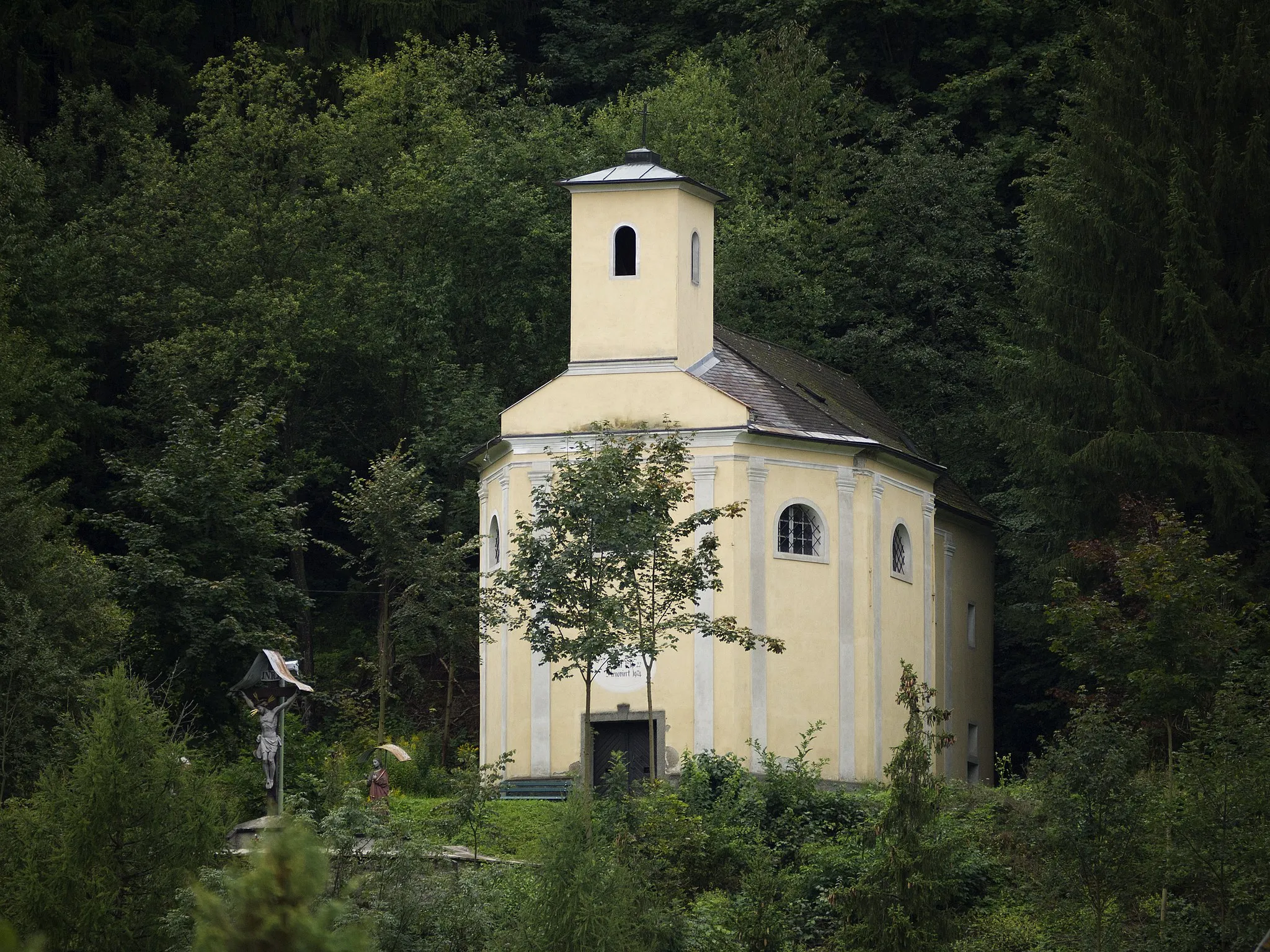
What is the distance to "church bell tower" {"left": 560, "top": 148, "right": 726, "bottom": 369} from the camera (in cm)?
3681

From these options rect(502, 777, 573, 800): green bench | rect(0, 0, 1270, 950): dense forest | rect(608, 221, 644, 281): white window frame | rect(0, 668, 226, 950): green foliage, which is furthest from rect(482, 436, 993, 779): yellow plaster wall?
rect(0, 668, 226, 950): green foliage

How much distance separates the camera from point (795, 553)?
119 feet

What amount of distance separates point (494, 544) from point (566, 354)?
9.47 metres

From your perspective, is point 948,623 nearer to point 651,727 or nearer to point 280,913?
point 651,727

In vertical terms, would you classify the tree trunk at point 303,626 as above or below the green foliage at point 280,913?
above

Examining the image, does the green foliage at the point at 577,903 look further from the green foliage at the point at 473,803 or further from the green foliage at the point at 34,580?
the green foliage at the point at 34,580

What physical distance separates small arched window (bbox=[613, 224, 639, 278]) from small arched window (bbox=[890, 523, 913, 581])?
6.83 metres

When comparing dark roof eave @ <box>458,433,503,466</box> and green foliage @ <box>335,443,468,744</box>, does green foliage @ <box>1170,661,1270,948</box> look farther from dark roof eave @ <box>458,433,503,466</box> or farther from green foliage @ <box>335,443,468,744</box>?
green foliage @ <box>335,443,468,744</box>

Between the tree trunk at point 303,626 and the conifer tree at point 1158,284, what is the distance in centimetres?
1526

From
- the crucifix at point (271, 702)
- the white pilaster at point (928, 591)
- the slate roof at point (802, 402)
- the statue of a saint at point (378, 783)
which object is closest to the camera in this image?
the crucifix at point (271, 702)

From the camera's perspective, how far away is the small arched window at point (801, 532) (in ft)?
119

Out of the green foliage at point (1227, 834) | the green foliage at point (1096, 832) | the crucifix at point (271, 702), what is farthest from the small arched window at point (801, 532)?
the green foliage at point (1096, 832)

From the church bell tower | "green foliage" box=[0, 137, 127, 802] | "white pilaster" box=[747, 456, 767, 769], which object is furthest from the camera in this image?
the church bell tower

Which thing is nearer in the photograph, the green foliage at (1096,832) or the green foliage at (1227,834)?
the green foliage at (1227,834)
